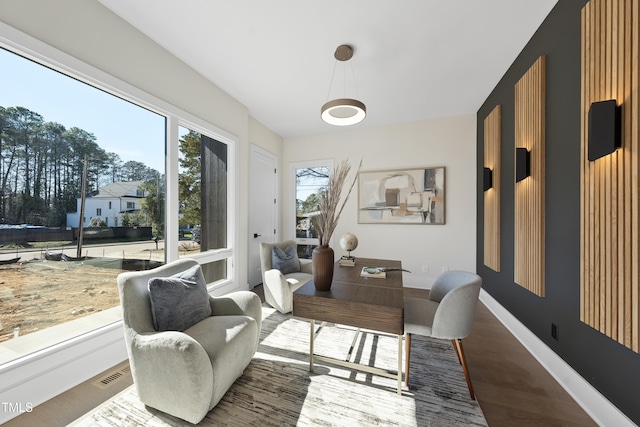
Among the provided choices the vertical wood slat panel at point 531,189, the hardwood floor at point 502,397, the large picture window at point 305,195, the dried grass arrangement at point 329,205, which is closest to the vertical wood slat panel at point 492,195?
the vertical wood slat panel at point 531,189

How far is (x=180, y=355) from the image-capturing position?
4.32 ft

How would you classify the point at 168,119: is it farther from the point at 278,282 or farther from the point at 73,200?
the point at 278,282

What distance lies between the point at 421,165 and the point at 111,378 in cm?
464

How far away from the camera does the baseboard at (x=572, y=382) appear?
1.39 metres

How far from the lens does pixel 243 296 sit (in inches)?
79.9

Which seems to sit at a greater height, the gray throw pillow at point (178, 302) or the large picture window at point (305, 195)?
the large picture window at point (305, 195)

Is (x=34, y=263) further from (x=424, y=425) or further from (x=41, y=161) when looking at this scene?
(x=424, y=425)

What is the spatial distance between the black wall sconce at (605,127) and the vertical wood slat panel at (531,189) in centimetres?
76

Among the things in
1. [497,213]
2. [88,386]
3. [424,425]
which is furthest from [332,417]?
[497,213]

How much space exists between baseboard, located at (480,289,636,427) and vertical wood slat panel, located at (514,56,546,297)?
1.55 ft

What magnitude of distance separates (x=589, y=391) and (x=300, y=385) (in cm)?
191

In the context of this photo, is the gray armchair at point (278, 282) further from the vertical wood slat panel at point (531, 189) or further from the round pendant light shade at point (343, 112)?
the vertical wood slat panel at point (531, 189)

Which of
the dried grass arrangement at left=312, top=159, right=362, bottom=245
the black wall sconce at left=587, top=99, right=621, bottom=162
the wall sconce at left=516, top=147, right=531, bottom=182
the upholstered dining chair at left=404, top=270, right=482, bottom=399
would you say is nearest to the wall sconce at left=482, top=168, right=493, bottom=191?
the wall sconce at left=516, top=147, right=531, bottom=182

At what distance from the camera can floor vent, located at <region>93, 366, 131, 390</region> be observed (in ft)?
5.75
